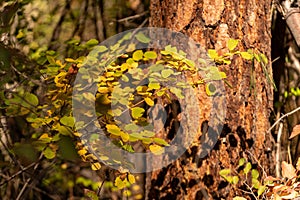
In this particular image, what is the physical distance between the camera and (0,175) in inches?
126

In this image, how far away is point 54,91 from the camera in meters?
2.11

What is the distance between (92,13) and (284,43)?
1.83m

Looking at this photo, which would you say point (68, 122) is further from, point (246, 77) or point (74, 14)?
point (74, 14)

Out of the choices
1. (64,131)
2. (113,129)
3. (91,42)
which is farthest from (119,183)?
(91,42)

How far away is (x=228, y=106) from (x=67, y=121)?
79 centimetres

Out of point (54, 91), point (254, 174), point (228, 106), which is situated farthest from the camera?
point (228, 106)

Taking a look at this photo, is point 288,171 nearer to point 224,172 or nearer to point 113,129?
point 224,172

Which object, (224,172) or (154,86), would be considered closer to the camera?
(154,86)

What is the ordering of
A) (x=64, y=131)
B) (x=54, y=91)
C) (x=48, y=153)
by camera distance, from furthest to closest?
1. (x=54, y=91)
2. (x=48, y=153)
3. (x=64, y=131)

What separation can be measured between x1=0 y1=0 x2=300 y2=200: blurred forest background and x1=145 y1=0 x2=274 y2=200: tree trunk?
28 cm

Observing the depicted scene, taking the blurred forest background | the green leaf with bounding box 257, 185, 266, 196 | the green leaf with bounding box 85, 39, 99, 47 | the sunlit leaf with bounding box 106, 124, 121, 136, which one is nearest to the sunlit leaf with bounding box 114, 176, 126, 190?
the blurred forest background

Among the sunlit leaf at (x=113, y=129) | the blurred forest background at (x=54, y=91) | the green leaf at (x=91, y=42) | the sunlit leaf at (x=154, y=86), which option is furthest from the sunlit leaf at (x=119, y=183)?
the green leaf at (x=91, y=42)

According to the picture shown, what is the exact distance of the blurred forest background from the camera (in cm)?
202

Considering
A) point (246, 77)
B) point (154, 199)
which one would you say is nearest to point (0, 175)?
point (154, 199)
